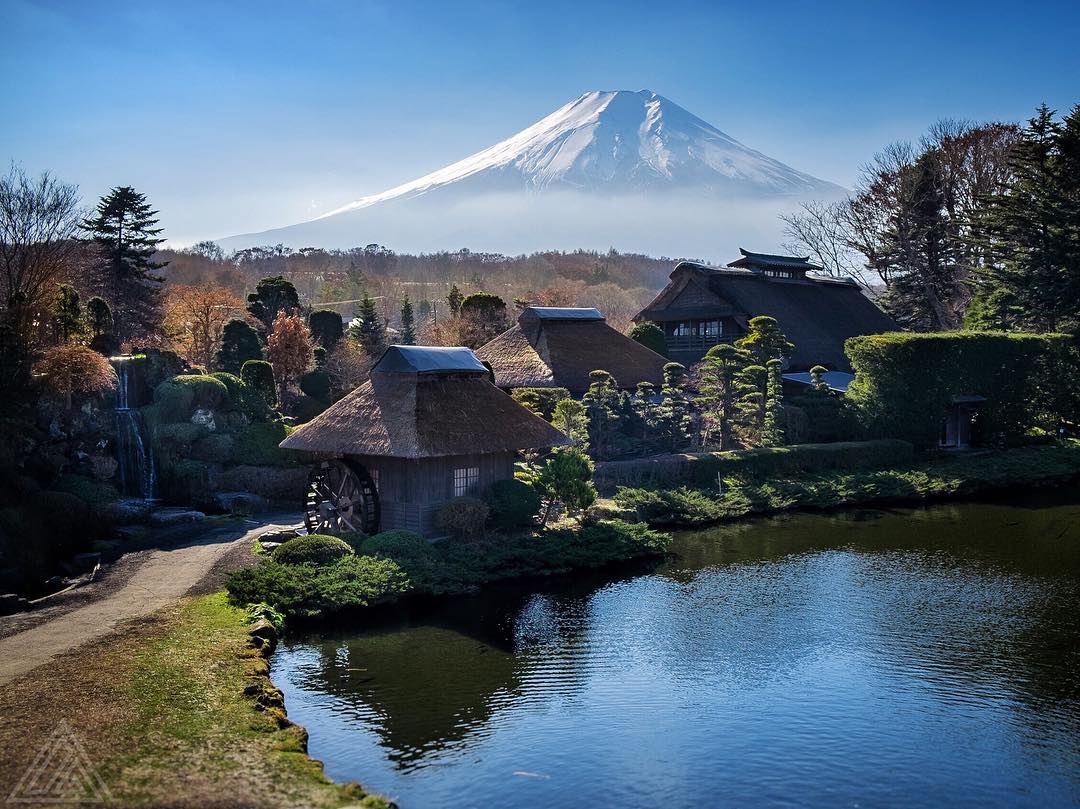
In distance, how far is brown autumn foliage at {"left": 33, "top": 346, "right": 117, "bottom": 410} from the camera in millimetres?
25453

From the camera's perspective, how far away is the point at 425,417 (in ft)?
73.2

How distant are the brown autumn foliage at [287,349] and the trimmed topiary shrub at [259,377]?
4.58m

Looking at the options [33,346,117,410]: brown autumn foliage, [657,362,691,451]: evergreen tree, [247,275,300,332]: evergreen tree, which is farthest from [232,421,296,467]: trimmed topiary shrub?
[247,275,300,332]: evergreen tree

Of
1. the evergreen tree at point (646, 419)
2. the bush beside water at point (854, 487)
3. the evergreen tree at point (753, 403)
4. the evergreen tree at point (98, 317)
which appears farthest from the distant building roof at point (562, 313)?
the evergreen tree at point (98, 317)

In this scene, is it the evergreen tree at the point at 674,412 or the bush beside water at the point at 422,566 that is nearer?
the bush beside water at the point at 422,566

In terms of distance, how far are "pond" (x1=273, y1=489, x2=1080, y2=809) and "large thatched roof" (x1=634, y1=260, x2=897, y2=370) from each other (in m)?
25.2

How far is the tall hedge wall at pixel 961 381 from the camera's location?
1464 inches

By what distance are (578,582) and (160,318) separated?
92.3 feet

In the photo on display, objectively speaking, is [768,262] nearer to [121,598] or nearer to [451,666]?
[451,666]

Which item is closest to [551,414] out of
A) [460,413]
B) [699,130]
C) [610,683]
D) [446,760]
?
[460,413]

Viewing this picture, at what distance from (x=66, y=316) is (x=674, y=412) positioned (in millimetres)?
21437

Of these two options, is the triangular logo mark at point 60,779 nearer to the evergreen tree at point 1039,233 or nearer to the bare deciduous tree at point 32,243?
the bare deciduous tree at point 32,243

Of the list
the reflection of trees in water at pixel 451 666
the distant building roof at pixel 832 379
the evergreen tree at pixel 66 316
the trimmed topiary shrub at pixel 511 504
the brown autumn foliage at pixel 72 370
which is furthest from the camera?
the distant building roof at pixel 832 379

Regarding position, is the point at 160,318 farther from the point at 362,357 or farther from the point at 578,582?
the point at 578,582
